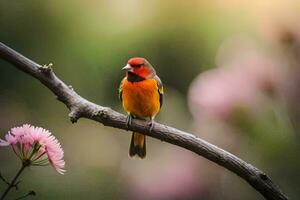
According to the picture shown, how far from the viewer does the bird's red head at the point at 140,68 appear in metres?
1.09

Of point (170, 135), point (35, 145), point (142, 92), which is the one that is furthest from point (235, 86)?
point (35, 145)

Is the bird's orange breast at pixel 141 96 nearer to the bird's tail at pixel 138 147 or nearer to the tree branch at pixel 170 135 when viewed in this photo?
the bird's tail at pixel 138 147

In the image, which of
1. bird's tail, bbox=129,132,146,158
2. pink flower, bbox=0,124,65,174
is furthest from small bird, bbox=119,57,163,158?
pink flower, bbox=0,124,65,174

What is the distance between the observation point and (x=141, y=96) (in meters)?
1.19

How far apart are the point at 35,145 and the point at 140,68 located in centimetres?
60

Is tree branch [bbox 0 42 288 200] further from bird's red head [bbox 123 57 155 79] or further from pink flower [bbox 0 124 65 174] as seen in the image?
bird's red head [bbox 123 57 155 79]

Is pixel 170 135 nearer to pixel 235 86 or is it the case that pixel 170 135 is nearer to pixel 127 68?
pixel 127 68

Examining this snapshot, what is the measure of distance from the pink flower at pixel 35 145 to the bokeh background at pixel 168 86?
2.09 feet

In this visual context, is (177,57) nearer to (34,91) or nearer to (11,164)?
(34,91)

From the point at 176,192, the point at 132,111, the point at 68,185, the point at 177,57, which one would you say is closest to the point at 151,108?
the point at 132,111

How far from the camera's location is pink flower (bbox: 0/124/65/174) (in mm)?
538

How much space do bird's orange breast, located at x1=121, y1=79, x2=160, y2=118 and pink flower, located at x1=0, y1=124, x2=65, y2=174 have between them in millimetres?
614

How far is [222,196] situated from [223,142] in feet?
0.31

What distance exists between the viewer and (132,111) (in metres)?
1.14
